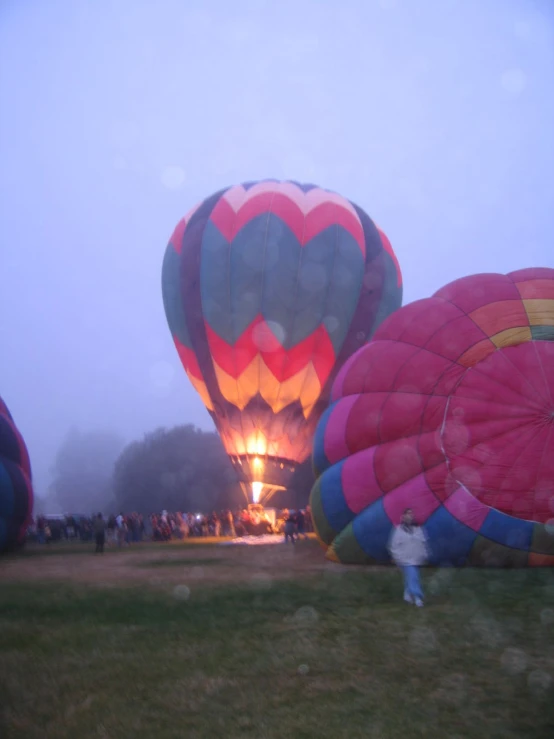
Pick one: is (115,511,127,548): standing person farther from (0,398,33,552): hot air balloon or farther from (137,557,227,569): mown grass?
(137,557,227,569): mown grass

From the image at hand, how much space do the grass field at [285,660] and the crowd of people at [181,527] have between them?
753 centimetres

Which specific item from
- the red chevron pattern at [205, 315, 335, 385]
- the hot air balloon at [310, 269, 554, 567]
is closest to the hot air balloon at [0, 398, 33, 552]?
the red chevron pattern at [205, 315, 335, 385]

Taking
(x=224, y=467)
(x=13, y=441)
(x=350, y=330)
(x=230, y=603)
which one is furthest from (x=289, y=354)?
(x=224, y=467)

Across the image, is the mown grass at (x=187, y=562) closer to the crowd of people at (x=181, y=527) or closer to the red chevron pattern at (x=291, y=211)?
the crowd of people at (x=181, y=527)

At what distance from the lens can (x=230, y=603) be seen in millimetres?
5918

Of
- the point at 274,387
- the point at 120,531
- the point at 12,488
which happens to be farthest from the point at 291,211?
the point at 12,488

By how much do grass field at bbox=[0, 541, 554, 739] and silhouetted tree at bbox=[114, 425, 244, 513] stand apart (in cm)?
2777

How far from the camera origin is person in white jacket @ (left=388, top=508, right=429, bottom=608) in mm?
5645

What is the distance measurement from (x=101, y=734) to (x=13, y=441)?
37.0 feet

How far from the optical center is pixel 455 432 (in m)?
7.80

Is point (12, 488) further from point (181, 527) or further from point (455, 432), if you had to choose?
point (455, 432)

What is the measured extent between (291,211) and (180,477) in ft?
78.9

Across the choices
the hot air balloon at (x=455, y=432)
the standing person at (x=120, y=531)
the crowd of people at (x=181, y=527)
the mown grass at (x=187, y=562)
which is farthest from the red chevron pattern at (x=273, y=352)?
the hot air balloon at (x=455, y=432)

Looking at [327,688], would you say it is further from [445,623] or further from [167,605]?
[167,605]
